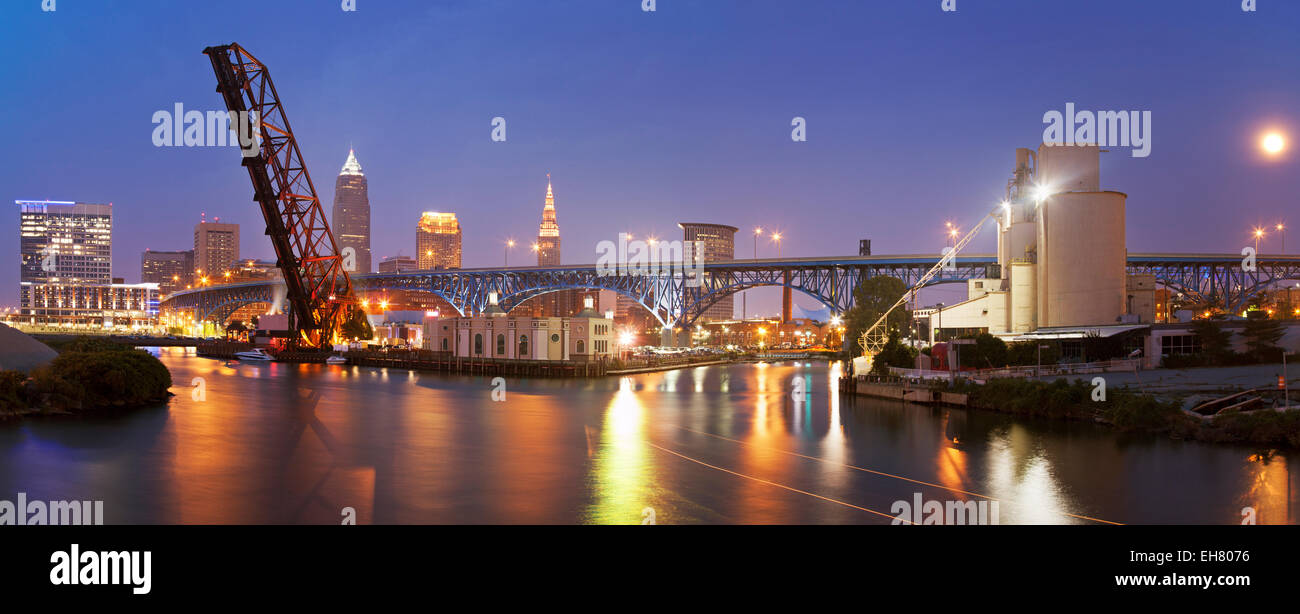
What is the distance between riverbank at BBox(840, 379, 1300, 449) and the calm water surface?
2.47 feet

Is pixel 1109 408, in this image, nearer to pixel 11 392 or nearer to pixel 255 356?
pixel 11 392

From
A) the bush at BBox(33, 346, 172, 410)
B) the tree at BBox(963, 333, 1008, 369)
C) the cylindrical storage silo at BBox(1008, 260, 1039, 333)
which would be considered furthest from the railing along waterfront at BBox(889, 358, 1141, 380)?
the bush at BBox(33, 346, 172, 410)

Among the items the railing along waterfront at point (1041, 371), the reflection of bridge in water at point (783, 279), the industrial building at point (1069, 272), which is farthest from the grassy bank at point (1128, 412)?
the reflection of bridge in water at point (783, 279)

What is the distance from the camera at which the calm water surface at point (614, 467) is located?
50.3 ft

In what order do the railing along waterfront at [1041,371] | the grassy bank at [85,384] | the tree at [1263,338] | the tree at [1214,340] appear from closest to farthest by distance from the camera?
the grassy bank at [85,384] → the tree at [1263,338] → the tree at [1214,340] → the railing along waterfront at [1041,371]

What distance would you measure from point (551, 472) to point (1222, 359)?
25067 mm

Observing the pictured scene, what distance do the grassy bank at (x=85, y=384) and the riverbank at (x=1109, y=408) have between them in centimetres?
3260

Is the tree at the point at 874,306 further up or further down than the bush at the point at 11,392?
further up

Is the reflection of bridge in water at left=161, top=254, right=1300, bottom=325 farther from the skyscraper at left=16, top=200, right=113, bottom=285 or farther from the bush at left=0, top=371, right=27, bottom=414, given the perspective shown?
the skyscraper at left=16, top=200, right=113, bottom=285

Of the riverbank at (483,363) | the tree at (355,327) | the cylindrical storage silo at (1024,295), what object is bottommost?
the riverbank at (483,363)

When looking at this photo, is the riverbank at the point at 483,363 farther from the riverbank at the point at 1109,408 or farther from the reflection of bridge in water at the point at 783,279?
the riverbank at the point at 1109,408

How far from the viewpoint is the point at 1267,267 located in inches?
3312

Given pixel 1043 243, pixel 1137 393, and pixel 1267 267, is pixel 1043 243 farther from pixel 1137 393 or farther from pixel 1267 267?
pixel 1267 267
